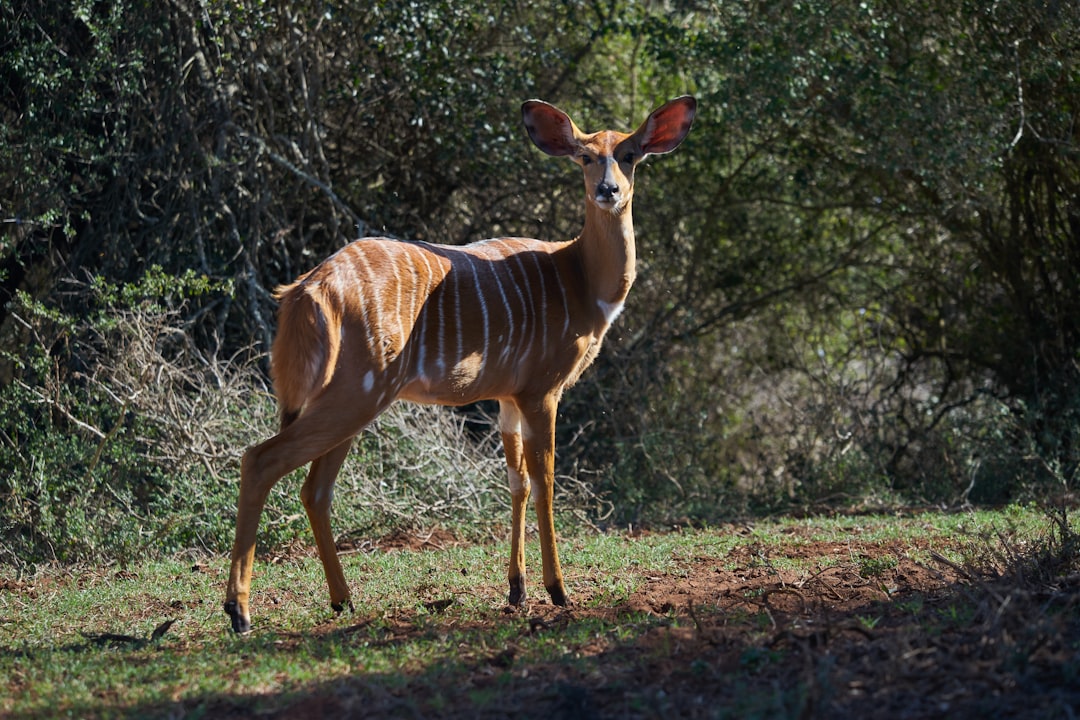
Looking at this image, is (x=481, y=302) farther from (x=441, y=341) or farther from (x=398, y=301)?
(x=398, y=301)

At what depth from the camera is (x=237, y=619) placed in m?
4.11

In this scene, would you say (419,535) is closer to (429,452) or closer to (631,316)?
(429,452)

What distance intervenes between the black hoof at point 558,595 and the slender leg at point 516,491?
0.12 m

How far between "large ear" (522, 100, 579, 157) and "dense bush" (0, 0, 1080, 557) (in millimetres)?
2195

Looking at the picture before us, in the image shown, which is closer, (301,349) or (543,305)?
(301,349)

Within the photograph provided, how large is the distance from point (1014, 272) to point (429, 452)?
4676mm

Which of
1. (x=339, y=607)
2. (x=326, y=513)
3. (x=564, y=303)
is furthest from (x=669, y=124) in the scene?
(x=339, y=607)

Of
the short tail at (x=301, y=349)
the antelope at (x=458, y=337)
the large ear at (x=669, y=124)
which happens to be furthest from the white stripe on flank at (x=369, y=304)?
the large ear at (x=669, y=124)

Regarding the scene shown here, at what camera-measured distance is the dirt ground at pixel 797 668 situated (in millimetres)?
2840

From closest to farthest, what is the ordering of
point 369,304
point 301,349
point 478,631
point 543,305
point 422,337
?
point 478,631
point 301,349
point 369,304
point 422,337
point 543,305

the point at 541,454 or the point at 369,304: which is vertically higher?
the point at 369,304

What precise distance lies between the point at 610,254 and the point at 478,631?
174cm

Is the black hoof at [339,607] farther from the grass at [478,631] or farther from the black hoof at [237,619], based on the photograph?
the black hoof at [237,619]

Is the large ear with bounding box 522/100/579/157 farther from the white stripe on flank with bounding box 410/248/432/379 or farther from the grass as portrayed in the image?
the grass
